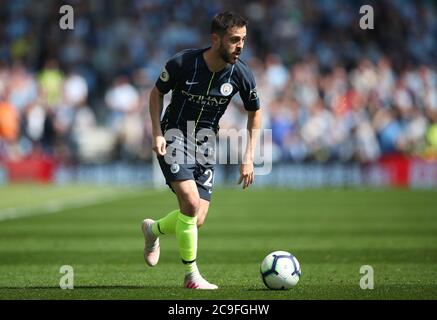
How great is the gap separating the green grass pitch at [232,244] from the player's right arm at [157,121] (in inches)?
49.6

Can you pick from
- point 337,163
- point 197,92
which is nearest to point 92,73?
point 337,163

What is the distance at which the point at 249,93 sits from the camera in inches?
372

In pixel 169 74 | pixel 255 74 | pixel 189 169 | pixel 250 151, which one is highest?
pixel 255 74

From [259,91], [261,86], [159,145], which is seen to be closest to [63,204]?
[259,91]

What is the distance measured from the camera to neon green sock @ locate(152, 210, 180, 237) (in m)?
9.59

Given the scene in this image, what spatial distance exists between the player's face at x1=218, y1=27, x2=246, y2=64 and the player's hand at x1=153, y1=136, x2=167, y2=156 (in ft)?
3.08

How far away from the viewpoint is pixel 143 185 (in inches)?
1048

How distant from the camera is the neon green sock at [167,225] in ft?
31.4

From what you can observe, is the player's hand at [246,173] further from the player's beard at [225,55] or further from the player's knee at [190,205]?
the player's beard at [225,55]

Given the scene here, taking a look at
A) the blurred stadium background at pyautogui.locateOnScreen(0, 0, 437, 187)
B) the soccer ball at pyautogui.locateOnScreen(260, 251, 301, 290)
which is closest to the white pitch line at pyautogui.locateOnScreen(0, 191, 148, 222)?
the blurred stadium background at pyautogui.locateOnScreen(0, 0, 437, 187)

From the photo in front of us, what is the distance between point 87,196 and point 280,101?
6357 mm

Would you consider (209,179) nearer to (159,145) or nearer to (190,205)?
(190,205)

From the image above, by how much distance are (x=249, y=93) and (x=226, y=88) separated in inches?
9.6
